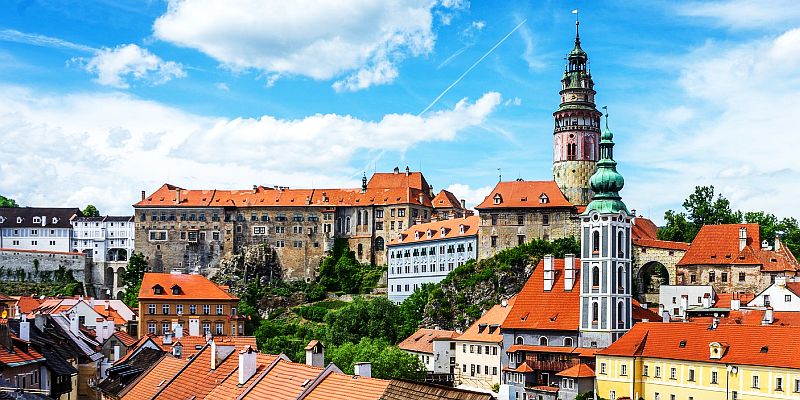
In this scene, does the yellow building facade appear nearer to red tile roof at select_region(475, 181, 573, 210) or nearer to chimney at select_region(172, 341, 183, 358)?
chimney at select_region(172, 341, 183, 358)

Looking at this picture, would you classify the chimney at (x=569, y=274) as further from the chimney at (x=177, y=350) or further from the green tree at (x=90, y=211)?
the green tree at (x=90, y=211)

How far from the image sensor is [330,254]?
392 ft

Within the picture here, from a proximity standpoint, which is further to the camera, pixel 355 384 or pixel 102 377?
pixel 102 377

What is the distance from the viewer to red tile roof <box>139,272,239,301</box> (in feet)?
266

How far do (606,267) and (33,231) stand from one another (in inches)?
3852

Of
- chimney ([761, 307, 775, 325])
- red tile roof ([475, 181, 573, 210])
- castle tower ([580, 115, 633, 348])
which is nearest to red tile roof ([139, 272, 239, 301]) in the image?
red tile roof ([475, 181, 573, 210])

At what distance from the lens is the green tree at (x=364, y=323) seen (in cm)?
8462

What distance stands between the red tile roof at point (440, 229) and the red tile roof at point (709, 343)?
3698 centimetres

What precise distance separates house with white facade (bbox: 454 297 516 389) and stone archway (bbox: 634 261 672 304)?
1694 cm

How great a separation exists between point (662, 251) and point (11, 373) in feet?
212

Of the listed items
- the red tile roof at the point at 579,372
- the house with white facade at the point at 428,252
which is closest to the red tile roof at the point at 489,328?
the red tile roof at the point at 579,372

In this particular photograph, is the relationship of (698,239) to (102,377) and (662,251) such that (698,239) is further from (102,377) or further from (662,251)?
(102,377)

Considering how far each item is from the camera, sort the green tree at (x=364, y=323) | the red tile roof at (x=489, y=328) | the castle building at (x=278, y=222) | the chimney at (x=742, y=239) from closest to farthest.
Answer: the red tile roof at (x=489, y=328) → the chimney at (x=742, y=239) → the green tree at (x=364, y=323) → the castle building at (x=278, y=222)

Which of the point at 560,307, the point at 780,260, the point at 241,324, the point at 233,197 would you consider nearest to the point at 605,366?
the point at 560,307
